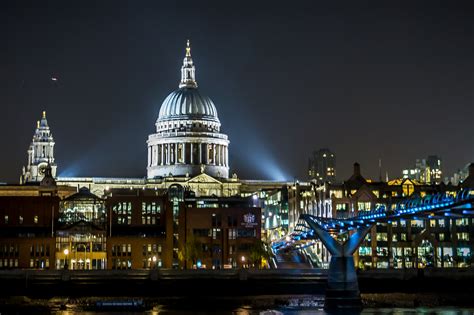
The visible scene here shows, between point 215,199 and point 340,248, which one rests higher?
point 215,199

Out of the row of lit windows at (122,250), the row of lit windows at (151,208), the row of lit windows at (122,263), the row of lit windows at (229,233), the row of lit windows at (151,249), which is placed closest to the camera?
the row of lit windows at (122,263)

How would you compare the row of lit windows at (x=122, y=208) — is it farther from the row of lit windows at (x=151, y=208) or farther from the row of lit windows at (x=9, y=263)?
the row of lit windows at (x=9, y=263)

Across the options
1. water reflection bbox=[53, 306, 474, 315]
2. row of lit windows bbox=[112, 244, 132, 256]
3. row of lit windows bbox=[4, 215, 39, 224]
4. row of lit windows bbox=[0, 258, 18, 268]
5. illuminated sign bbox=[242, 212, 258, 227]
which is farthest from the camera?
row of lit windows bbox=[4, 215, 39, 224]

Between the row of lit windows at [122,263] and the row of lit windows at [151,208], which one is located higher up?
the row of lit windows at [151,208]

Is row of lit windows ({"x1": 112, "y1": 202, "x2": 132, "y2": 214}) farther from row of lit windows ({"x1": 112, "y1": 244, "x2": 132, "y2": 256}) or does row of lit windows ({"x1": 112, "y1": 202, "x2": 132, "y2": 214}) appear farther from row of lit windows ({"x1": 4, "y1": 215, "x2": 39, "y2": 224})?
row of lit windows ({"x1": 112, "y1": 244, "x2": 132, "y2": 256})

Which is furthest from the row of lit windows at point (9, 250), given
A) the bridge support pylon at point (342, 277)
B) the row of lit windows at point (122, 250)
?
the bridge support pylon at point (342, 277)

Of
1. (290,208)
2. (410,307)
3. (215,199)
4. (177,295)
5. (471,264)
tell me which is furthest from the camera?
(290,208)

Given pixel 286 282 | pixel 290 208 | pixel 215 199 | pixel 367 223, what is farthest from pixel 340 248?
pixel 290 208

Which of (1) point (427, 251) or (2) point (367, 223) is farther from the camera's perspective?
(1) point (427, 251)

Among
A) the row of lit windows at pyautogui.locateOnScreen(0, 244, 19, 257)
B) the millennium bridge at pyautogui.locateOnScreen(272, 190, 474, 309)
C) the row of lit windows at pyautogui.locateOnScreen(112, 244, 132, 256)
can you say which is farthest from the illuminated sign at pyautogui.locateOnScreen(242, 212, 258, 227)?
the millennium bridge at pyautogui.locateOnScreen(272, 190, 474, 309)

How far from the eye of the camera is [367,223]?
91062 mm

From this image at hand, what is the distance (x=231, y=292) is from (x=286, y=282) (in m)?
5.75

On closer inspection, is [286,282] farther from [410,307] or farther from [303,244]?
[303,244]

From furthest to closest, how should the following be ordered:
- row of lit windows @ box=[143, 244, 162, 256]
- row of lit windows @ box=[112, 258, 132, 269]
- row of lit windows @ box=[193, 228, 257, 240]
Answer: row of lit windows @ box=[193, 228, 257, 240]
row of lit windows @ box=[143, 244, 162, 256]
row of lit windows @ box=[112, 258, 132, 269]
